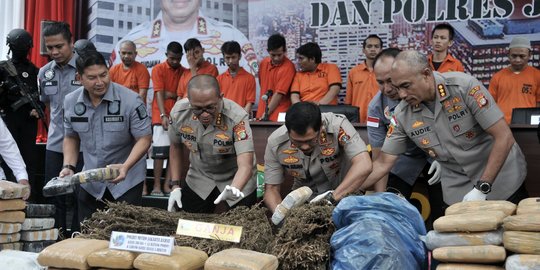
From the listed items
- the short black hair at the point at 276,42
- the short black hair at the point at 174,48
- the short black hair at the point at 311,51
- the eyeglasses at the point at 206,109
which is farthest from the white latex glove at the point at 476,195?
the short black hair at the point at 174,48

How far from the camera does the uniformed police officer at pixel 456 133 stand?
3334mm

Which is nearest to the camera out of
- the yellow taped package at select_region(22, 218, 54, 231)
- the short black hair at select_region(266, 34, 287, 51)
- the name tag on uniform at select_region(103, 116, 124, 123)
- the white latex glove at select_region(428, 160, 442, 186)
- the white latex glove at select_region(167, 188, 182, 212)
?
the yellow taped package at select_region(22, 218, 54, 231)

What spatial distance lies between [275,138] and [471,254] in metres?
1.44

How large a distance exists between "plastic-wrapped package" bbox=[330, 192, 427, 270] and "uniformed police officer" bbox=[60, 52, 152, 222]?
5.31 ft

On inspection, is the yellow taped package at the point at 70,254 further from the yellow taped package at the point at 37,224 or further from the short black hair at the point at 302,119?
the short black hair at the point at 302,119

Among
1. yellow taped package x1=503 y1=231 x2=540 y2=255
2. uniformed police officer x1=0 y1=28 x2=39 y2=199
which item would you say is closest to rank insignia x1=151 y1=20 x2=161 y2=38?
uniformed police officer x1=0 y1=28 x2=39 y2=199

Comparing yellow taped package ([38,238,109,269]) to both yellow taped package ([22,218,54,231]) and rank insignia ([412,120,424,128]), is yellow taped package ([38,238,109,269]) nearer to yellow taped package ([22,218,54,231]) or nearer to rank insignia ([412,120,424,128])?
yellow taped package ([22,218,54,231])

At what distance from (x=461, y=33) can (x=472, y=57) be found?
25 cm

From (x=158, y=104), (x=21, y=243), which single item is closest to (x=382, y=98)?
(x=21, y=243)

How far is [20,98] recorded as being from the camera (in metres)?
5.47

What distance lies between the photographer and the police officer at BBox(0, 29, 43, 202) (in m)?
5.46

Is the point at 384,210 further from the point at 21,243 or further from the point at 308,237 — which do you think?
the point at 21,243

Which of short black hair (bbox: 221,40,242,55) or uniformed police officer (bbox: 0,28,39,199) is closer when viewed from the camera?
uniformed police officer (bbox: 0,28,39,199)

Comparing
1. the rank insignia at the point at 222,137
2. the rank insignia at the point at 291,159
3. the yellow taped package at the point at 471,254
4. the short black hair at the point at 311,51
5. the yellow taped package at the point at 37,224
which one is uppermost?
the short black hair at the point at 311,51
